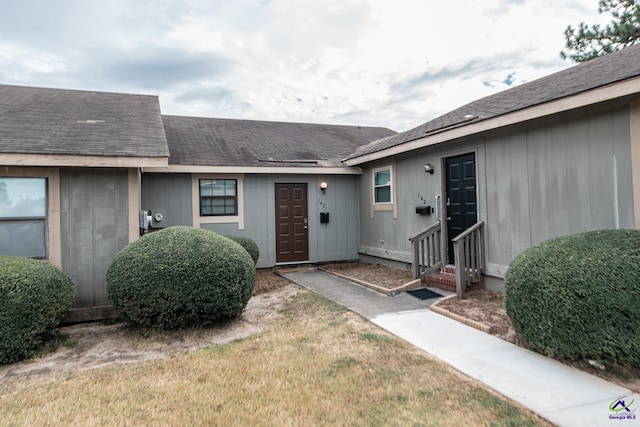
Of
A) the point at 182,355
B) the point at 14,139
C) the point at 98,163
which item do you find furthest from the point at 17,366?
the point at 14,139

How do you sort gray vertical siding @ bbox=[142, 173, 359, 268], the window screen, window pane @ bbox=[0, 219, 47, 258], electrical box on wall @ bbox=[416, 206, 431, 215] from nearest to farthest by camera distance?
window pane @ bbox=[0, 219, 47, 258]
electrical box on wall @ bbox=[416, 206, 431, 215]
gray vertical siding @ bbox=[142, 173, 359, 268]
the window screen

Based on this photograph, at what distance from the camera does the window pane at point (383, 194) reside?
8.30m

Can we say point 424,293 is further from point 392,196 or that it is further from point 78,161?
point 78,161

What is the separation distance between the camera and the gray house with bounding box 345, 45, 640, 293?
4129mm

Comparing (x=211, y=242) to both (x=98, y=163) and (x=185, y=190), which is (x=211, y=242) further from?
(x=185, y=190)

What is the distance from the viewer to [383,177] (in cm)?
848

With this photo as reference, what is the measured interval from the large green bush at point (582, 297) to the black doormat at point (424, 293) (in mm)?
2027

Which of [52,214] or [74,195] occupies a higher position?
[74,195]

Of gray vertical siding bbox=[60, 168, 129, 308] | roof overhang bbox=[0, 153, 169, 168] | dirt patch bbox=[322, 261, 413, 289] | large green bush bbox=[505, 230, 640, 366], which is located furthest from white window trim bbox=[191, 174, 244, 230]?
large green bush bbox=[505, 230, 640, 366]

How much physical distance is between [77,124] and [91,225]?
1928 millimetres

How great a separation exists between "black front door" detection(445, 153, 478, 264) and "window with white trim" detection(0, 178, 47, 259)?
6.56 metres

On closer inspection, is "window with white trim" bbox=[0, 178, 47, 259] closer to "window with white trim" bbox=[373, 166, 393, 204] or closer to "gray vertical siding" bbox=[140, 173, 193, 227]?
"gray vertical siding" bbox=[140, 173, 193, 227]

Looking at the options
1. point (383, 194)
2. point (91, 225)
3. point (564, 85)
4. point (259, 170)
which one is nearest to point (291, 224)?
point (259, 170)

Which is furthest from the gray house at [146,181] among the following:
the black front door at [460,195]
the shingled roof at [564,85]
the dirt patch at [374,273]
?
the shingled roof at [564,85]
